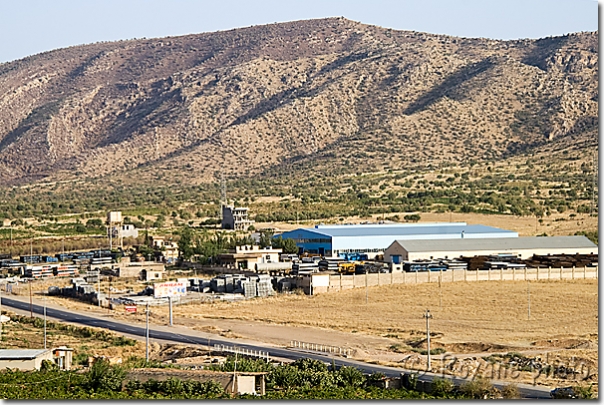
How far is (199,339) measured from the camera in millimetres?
40938

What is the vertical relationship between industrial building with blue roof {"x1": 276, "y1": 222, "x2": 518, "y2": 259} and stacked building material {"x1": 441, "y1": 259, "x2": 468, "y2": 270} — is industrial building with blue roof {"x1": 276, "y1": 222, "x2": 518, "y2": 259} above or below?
above

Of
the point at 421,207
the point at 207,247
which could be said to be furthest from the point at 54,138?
the point at 207,247

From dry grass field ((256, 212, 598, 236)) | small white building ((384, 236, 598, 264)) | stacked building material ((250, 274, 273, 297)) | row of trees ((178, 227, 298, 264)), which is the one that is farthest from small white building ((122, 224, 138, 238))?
stacked building material ((250, 274, 273, 297))

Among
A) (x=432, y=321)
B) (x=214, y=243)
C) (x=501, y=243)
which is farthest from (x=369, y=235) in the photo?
(x=432, y=321)

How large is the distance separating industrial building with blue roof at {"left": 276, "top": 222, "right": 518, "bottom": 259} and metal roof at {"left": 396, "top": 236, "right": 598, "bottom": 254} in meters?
3.81

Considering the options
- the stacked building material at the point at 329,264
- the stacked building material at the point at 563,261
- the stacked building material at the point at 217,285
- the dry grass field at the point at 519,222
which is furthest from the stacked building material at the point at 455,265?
the dry grass field at the point at 519,222

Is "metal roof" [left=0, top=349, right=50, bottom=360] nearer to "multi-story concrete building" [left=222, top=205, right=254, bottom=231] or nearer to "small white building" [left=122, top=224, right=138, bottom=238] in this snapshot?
"small white building" [left=122, top=224, right=138, bottom=238]

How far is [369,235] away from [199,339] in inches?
1496

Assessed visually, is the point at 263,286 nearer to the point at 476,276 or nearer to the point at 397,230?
the point at 476,276

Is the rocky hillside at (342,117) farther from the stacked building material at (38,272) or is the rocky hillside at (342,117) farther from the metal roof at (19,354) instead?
the metal roof at (19,354)

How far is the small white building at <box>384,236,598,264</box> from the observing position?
233 ft

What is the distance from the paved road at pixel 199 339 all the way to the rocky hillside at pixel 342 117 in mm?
83363

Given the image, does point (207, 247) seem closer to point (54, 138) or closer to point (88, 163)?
point (88, 163)

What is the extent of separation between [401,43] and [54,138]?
5592 centimetres
